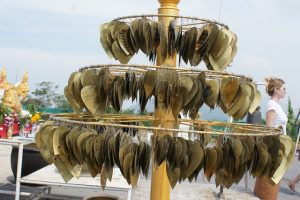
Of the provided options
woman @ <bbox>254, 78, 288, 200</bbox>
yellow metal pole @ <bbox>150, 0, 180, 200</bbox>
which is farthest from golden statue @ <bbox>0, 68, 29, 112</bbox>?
yellow metal pole @ <bbox>150, 0, 180, 200</bbox>

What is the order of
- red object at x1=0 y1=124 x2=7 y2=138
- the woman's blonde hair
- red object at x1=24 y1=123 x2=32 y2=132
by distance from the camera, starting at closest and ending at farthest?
red object at x1=0 y1=124 x2=7 y2=138 < the woman's blonde hair < red object at x1=24 y1=123 x2=32 y2=132

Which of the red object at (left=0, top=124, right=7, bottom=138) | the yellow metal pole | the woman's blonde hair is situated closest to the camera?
the yellow metal pole

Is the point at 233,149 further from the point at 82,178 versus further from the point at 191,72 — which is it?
the point at 82,178

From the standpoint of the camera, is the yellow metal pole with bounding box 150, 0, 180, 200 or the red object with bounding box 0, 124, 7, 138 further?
the red object with bounding box 0, 124, 7, 138

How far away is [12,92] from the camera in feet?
15.7

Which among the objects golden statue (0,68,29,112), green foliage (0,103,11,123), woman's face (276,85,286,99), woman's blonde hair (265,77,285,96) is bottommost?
green foliage (0,103,11,123)

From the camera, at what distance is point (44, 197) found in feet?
16.1

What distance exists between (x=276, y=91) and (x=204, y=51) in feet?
10.2

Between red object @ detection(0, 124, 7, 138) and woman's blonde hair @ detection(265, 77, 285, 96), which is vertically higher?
woman's blonde hair @ detection(265, 77, 285, 96)

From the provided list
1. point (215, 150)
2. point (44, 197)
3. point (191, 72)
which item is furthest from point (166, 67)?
point (44, 197)

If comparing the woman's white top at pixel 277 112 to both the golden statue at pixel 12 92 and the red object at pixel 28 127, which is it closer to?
the red object at pixel 28 127

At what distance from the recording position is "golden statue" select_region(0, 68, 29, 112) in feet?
15.3

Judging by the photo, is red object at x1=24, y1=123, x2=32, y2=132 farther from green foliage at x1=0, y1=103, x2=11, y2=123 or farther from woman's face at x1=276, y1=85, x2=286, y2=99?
woman's face at x1=276, y1=85, x2=286, y2=99

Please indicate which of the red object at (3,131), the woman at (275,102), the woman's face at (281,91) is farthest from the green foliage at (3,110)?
the woman's face at (281,91)
